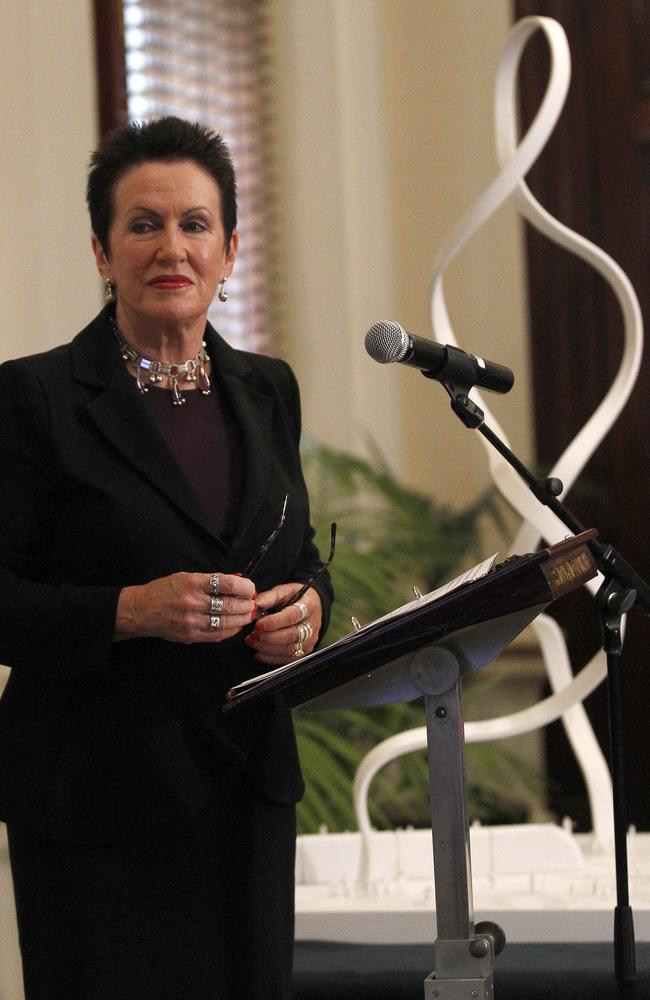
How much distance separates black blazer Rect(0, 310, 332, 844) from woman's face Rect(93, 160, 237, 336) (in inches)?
4.4

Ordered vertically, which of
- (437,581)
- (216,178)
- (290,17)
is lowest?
(437,581)

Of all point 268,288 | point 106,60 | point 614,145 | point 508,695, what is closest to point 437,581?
point 508,695

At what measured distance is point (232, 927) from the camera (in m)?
1.74

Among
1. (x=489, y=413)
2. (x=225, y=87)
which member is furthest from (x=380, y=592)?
(x=225, y=87)

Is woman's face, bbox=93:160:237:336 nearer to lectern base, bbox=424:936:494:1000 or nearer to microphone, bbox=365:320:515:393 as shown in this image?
microphone, bbox=365:320:515:393

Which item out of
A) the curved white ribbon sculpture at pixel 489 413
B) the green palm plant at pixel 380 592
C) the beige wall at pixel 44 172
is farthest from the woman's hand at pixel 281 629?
the green palm plant at pixel 380 592

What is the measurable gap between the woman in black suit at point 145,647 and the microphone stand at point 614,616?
12.0 inches

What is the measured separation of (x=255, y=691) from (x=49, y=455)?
48cm

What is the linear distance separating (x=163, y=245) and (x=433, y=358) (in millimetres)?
425

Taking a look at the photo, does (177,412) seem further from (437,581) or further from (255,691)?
(437,581)

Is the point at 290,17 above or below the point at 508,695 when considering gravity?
above

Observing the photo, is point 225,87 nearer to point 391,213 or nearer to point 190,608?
point 391,213

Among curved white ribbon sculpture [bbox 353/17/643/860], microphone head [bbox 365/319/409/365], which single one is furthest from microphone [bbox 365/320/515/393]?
curved white ribbon sculpture [bbox 353/17/643/860]

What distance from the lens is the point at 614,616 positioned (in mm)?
1695
